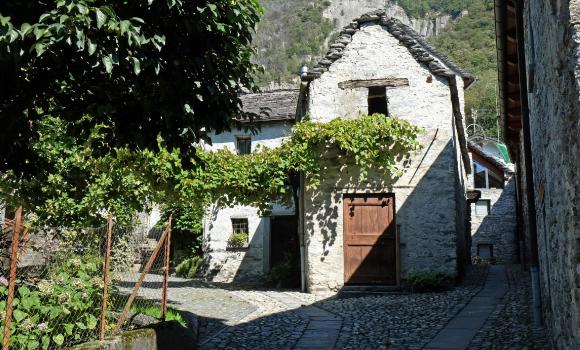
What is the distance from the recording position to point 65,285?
18.2ft

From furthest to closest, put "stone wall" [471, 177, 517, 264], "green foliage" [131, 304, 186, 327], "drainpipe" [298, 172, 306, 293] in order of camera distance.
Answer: "stone wall" [471, 177, 517, 264]
"drainpipe" [298, 172, 306, 293]
"green foliage" [131, 304, 186, 327]

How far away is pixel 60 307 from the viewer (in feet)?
17.2

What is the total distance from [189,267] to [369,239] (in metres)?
8.87

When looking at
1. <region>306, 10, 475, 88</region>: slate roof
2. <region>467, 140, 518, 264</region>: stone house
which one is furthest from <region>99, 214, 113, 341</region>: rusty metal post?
<region>467, 140, 518, 264</region>: stone house

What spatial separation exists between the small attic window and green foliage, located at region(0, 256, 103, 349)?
849cm

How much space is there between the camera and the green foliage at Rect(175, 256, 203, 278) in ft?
63.5

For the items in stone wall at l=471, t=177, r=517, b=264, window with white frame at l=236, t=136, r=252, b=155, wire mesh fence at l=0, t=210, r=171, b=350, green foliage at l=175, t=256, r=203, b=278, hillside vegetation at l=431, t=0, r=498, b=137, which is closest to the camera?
wire mesh fence at l=0, t=210, r=171, b=350

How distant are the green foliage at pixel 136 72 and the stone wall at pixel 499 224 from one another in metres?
24.7

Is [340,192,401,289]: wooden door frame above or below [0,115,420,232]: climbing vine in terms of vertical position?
below

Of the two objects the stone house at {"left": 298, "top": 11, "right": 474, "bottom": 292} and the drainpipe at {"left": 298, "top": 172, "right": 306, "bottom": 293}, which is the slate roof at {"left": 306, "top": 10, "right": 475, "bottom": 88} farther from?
the drainpipe at {"left": 298, "top": 172, "right": 306, "bottom": 293}

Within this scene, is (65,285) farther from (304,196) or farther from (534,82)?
(304,196)

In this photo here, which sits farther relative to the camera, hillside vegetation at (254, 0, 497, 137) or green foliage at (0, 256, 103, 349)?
hillside vegetation at (254, 0, 497, 137)

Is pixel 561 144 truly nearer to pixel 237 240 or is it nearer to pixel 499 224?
pixel 237 240

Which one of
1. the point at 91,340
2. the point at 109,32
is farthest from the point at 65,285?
the point at 109,32
